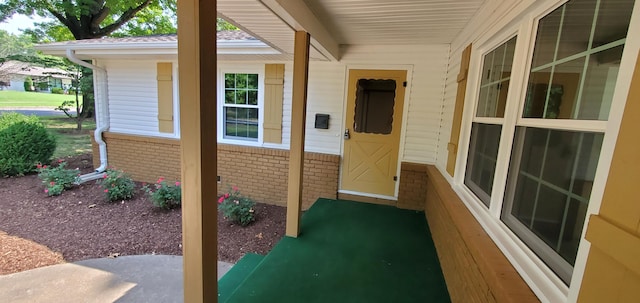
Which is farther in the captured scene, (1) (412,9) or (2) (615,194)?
(1) (412,9)

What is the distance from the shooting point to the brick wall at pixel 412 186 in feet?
14.0

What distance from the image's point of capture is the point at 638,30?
788 millimetres

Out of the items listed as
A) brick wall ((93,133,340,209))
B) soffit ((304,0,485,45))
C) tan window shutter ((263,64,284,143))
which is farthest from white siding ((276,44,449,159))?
tan window shutter ((263,64,284,143))

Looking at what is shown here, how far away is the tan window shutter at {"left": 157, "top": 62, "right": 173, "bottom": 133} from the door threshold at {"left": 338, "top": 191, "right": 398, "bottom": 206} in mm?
4066

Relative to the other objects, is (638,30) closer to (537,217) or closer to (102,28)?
(537,217)

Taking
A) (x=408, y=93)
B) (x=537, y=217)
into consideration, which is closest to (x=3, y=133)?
(x=408, y=93)

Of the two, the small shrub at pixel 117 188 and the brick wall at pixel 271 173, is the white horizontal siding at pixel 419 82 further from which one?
the small shrub at pixel 117 188

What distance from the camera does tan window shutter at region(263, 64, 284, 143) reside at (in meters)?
4.97

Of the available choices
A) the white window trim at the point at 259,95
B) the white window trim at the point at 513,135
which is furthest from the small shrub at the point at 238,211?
the white window trim at the point at 513,135

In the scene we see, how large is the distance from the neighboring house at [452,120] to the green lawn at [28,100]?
1942cm

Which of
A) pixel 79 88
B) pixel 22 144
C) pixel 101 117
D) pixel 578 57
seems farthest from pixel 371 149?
pixel 79 88

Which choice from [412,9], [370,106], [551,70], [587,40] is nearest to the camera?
[587,40]

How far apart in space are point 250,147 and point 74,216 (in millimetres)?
3119

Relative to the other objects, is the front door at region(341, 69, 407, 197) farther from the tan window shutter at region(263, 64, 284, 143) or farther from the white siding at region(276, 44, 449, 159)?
the tan window shutter at region(263, 64, 284, 143)
